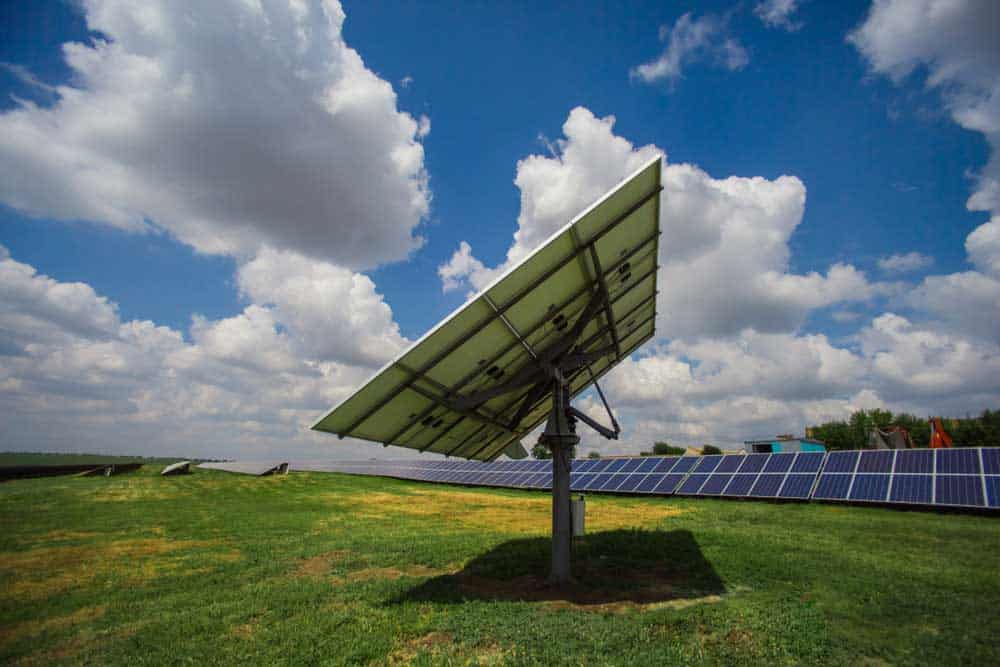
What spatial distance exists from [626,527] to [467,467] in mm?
34201

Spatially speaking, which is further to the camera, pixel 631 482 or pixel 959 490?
pixel 631 482

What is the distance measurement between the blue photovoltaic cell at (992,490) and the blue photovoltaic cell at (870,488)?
3560 mm

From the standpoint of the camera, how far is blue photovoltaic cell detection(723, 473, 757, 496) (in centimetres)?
2858

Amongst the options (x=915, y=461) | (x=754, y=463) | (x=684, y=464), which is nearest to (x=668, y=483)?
(x=684, y=464)

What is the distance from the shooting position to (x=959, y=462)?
78.2 feet

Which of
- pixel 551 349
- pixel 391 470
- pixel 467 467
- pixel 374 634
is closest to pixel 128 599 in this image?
pixel 374 634

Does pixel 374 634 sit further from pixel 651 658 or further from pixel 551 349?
pixel 551 349

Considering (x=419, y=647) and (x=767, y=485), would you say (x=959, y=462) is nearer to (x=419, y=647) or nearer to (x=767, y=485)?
(x=767, y=485)

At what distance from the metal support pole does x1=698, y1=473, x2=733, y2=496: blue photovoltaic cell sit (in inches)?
838

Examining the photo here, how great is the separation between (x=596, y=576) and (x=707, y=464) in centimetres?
2507

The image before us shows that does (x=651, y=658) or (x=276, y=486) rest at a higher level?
(x=651, y=658)

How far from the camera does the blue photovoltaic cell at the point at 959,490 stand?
829 inches

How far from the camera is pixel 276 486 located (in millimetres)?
44562

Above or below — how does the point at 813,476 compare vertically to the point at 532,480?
above
